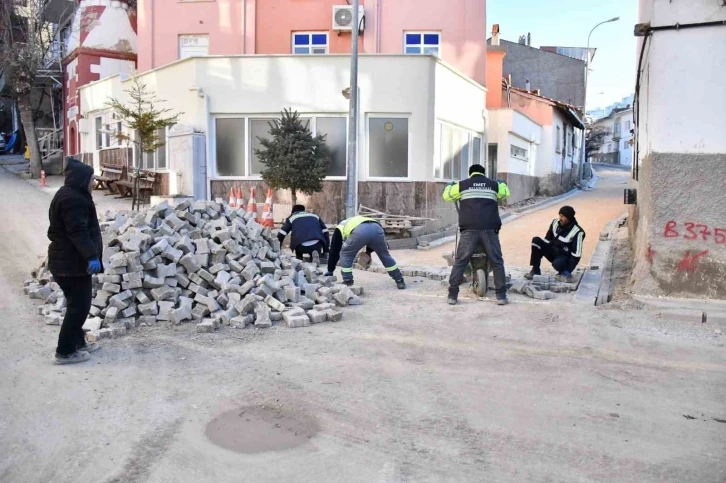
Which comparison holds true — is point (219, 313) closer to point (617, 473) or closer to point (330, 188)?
point (617, 473)

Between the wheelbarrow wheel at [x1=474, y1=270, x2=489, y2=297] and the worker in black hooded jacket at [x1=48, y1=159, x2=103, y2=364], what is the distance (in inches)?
196

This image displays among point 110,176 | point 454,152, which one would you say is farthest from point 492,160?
point 110,176

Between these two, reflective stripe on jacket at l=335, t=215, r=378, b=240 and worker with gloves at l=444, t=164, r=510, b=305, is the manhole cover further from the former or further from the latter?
reflective stripe on jacket at l=335, t=215, r=378, b=240

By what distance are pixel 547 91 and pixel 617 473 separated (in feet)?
126

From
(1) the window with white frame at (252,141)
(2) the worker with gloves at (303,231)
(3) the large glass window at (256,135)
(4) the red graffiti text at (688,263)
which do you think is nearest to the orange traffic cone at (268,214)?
(1) the window with white frame at (252,141)

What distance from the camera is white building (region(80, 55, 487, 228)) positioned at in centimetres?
1630

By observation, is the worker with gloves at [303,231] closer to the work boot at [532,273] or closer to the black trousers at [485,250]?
the black trousers at [485,250]

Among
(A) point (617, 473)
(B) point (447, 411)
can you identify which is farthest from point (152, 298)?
(A) point (617, 473)

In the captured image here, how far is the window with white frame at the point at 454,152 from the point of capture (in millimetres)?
17234

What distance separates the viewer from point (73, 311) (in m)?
5.82

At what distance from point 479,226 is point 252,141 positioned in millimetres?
9934

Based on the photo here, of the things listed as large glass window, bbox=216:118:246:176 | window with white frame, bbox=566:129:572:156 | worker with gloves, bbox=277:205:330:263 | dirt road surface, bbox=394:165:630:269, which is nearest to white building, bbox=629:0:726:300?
dirt road surface, bbox=394:165:630:269

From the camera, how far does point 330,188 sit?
16.4m

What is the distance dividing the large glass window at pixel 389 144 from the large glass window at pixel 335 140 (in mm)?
703
